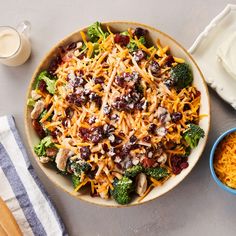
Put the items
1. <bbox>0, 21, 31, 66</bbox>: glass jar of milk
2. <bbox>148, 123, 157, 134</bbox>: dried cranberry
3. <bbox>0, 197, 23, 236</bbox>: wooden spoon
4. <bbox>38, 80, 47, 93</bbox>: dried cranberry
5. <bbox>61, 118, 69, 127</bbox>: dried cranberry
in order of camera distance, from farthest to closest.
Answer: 1. <bbox>0, 21, 31, 66</bbox>: glass jar of milk
2. <bbox>0, 197, 23, 236</bbox>: wooden spoon
3. <bbox>38, 80, 47, 93</bbox>: dried cranberry
4. <bbox>61, 118, 69, 127</bbox>: dried cranberry
5. <bbox>148, 123, 157, 134</bbox>: dried cranberry

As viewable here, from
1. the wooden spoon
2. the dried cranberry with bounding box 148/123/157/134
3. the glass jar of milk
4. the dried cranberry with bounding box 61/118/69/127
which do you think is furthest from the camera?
the glass jar of milk

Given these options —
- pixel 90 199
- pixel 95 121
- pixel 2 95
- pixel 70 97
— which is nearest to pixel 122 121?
pixel 95 121

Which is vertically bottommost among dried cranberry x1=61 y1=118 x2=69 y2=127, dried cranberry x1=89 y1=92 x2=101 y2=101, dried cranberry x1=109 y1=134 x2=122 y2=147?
dried cranberry x1=109 y1=134 x2=122 y2=147

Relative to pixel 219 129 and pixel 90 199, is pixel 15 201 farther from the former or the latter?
pixel 219 129

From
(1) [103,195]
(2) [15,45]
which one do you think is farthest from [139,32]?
(1) [103,195]

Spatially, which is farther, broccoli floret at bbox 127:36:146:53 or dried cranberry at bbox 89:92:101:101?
broccoli floret at bbox 127:36:146:53

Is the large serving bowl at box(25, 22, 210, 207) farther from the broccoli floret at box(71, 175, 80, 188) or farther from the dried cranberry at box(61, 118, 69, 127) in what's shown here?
the dried cranberry at box(61, 118, 69, 127)

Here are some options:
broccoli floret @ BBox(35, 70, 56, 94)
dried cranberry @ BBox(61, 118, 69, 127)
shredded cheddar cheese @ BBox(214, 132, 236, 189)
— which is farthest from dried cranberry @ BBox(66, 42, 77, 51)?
shredded cheddar cheese @ BBox(214, 132, 236, 189)

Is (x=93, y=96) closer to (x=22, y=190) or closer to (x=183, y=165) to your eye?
(x=183, y=165)
